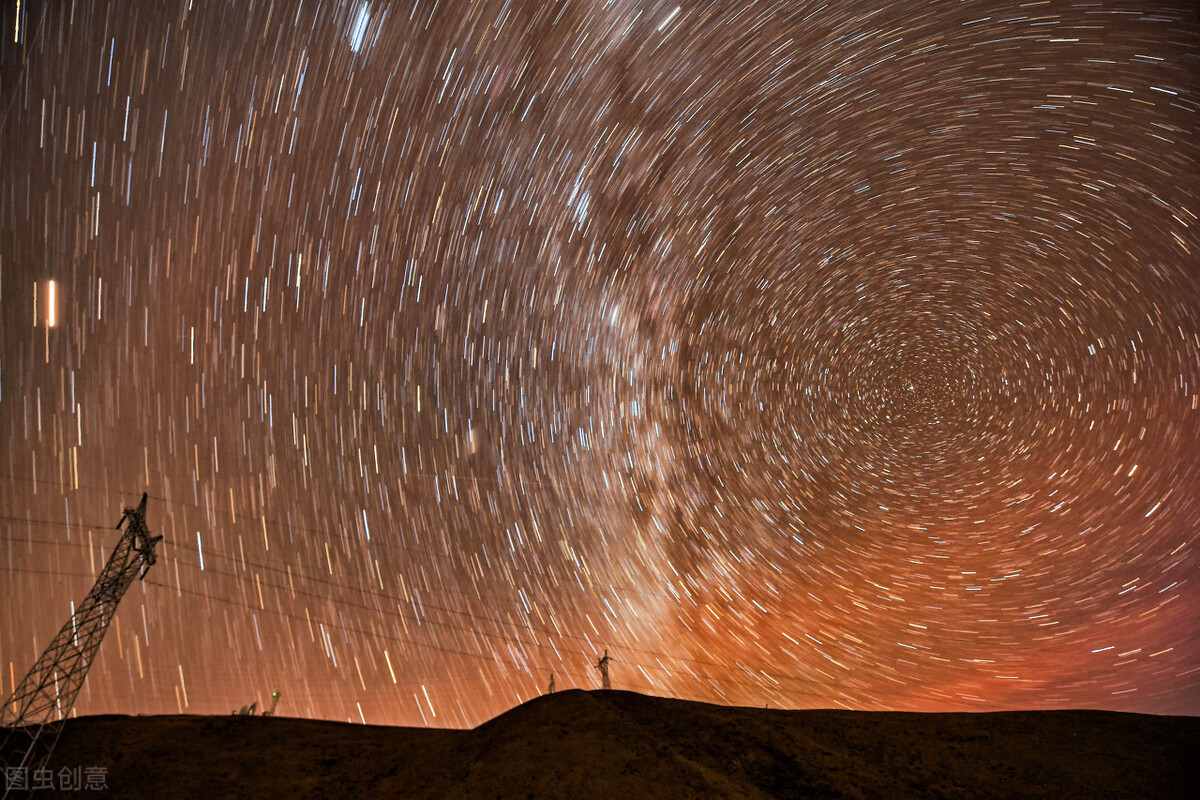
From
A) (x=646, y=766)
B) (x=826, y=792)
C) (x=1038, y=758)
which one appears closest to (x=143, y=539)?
(x=646, y=766)

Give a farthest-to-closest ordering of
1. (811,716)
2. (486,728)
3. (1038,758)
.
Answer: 1. (811,716)
2. (486,728)
3. (1038,758)

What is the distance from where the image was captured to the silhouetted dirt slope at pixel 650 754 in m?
17.2

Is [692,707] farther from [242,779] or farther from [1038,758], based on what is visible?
[242,779]

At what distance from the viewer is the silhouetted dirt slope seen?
1720cm

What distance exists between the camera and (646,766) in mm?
17578

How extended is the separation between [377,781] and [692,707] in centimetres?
1139

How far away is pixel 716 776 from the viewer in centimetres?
1742

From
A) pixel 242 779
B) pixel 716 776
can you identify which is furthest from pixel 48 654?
pixel 716 776

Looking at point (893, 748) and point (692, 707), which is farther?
point (692, 707)

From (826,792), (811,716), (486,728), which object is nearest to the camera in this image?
(826,792)

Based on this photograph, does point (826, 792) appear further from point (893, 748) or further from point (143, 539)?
point (143, 539)

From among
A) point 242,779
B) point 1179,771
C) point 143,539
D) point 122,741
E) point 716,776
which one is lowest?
point 1179,771

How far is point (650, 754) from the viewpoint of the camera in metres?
18.3

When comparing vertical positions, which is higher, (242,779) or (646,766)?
(242,779)
